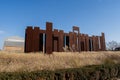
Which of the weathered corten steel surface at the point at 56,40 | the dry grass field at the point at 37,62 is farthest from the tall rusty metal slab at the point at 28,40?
the dry grass field at the point at 37,62

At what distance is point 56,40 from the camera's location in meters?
23.5

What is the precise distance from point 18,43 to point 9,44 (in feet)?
8.66

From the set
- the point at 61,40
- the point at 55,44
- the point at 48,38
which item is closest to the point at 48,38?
the point at 48,38

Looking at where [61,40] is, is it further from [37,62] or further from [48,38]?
[37,62]

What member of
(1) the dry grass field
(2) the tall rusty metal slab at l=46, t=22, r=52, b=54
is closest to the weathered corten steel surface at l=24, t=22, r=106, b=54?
(2) the tall rusty metal slab at l=46, t=22, r=52, b=54

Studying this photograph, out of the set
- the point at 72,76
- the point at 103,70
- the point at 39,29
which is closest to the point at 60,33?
the point at 39,29

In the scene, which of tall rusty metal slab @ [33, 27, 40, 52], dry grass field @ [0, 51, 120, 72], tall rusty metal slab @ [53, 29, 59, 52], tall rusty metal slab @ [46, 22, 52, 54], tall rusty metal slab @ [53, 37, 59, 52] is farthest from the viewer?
tall rusty metal slab @ [53, 37, 59, 52]

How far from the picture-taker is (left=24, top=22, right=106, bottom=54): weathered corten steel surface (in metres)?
15.4

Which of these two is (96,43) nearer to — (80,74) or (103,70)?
(103,70)

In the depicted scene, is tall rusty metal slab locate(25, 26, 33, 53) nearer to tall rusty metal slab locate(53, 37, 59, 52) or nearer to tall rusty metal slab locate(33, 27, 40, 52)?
tall rusty metal slab locate(33, 27, 40, 52)

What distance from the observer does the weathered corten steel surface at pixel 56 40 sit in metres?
15.4

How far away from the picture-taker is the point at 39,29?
20797mm

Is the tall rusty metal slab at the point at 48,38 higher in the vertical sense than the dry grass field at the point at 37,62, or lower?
higher

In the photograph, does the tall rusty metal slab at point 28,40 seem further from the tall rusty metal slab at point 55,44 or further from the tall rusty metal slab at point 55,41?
the tall rusty metal slab at point 55,44
